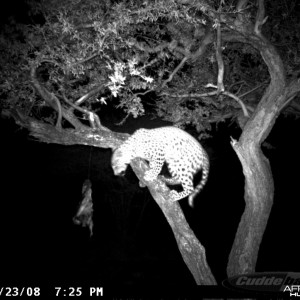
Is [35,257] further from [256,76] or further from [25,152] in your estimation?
[256,76]

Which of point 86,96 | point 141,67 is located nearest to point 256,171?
point 141,67

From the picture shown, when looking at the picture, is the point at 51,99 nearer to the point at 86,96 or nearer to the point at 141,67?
the point at 86,96

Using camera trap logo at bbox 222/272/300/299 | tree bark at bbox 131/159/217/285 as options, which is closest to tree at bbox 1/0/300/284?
tree bark at bbox 131/159/217/285

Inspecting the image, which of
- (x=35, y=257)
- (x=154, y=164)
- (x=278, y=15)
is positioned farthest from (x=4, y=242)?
(x=278, y=15)

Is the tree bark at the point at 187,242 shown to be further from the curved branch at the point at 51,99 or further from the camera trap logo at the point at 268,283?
the curved branch at the point at 51,99

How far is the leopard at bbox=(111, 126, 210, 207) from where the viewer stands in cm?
390

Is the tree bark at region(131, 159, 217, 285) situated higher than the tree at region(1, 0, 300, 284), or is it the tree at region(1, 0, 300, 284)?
the tree at region(1, 0, 300, 284)

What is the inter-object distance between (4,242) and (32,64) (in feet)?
28.6

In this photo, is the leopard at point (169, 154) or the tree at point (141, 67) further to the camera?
the leopard at point (169, 154)

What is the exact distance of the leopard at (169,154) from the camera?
12.8 ft

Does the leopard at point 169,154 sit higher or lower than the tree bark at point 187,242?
higher

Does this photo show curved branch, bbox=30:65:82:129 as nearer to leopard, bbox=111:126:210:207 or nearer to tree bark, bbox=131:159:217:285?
leopard, bbox=111:126:210:207

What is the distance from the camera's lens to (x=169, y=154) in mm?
4043

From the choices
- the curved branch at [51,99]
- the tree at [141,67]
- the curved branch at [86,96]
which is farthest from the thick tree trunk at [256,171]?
the curved branch at [51,99]
